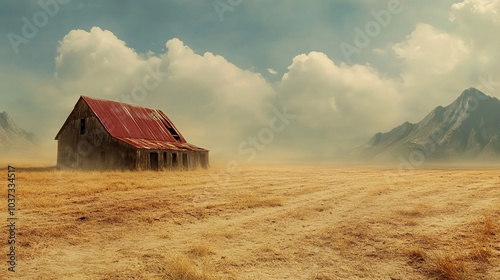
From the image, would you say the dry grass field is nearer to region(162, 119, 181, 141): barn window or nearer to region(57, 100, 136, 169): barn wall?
region(57, 100, 136, 169): barn wall

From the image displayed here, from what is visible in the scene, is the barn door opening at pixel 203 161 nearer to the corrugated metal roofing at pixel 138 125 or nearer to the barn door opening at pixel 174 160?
the corrugated metal roofing at pixel 138 125

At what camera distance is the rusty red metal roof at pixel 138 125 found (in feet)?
108

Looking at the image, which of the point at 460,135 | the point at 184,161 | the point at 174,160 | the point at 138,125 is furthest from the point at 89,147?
the point at 460,135

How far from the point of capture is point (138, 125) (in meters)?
36.8

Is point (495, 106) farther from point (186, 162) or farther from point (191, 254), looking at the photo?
point (191, 254)

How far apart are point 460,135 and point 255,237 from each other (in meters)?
190

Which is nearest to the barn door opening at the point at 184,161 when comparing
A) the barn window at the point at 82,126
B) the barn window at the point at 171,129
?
the barn window at the point at 171,129

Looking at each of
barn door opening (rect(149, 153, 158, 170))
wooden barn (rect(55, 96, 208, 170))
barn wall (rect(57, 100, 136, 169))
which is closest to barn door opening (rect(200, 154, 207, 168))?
wooden barn (rect(55, 96, 208, 170))

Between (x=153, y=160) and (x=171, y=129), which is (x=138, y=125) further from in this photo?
(x=153, y=160)

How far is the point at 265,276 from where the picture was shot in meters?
6.51

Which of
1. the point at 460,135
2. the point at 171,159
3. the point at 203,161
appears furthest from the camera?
the point at 460,135

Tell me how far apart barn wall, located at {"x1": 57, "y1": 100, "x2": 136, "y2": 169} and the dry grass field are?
16.4 metres

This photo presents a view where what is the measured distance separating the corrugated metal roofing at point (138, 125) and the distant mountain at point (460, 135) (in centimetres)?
15037

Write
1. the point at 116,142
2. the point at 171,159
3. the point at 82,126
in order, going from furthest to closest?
the point at 82,126, the point at 171,159, the point at 116,142
